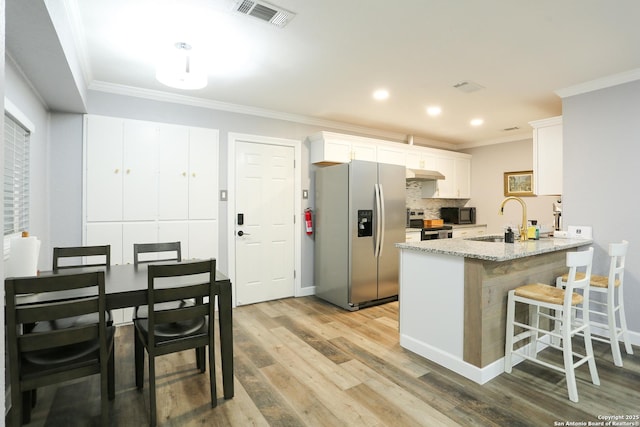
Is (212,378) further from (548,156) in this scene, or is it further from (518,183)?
(518,183)

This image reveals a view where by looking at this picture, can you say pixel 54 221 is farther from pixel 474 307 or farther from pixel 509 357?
pixel 509 357

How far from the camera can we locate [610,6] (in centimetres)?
209

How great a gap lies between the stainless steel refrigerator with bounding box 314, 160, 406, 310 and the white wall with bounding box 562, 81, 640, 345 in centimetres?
185

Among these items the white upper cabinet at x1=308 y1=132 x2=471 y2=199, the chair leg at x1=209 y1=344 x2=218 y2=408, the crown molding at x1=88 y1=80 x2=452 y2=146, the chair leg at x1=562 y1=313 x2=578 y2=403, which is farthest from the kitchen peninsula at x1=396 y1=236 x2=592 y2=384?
the crown molding at x1=88 y1=80 x2=452 y2=146

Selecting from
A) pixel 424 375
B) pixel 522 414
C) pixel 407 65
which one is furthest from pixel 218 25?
pixel 522 414

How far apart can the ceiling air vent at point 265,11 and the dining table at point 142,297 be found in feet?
5.61

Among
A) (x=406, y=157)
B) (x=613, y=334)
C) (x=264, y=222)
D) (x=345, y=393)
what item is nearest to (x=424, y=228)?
(x=406, y=157)

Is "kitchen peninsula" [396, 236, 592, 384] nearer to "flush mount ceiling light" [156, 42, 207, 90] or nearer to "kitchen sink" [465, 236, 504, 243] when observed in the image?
"kitchen sink" [465, 236, 504, 243]

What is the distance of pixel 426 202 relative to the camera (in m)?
6.27

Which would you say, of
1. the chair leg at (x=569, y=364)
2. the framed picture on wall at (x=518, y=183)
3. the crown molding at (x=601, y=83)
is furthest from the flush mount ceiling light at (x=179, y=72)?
the framed picture on wall at (x=518, y=183)

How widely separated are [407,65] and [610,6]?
4.41ft

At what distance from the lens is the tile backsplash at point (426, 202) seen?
19.8 feet

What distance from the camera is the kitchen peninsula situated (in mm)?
2393

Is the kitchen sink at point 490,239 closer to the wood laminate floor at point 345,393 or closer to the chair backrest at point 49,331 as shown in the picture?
the wood laminate floor at point 345,393
